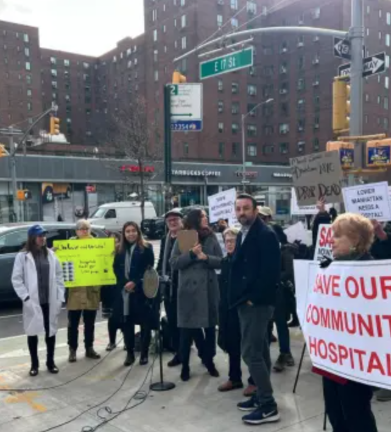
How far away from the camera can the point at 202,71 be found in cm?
1120

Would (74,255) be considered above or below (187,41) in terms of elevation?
below

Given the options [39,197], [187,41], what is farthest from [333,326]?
[187,41]

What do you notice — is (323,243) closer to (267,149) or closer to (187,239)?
(187,239)

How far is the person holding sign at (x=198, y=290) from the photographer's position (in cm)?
504

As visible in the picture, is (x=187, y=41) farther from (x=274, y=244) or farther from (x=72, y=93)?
(x=274, y=244)

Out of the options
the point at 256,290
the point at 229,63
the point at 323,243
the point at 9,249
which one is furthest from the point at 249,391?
the point at 229,63

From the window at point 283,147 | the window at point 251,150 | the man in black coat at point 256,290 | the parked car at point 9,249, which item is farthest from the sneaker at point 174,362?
the window at point 283,147

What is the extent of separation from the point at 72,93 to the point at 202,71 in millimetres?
86418

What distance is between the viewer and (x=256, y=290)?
3.91m

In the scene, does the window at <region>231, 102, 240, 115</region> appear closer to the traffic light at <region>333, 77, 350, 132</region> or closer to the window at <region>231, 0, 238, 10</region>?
the window at <region>231, 0, 238, 10</region>

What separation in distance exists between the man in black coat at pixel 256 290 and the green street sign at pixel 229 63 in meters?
7.10

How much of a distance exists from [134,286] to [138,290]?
0.08 meters

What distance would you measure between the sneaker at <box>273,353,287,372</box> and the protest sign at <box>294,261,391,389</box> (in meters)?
2.33

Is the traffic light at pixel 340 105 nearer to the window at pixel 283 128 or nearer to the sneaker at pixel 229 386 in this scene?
the sneaker at pixel 229 386
